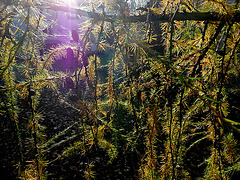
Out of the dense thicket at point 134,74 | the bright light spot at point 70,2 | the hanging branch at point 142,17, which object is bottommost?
the dense thicket at point 134,74

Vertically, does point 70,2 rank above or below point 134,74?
above

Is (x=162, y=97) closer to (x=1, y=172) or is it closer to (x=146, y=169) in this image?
(x=146, y=169)

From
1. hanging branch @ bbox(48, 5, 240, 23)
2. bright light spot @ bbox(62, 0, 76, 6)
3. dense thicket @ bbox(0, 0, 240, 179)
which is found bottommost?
dense thicket @ bbox(0, 0, 240, 179)

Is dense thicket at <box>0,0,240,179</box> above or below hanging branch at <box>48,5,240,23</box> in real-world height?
below

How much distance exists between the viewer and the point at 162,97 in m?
0.53

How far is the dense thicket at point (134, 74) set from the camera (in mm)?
385

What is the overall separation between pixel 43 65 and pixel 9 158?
2.17 meters

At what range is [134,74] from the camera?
0.51m

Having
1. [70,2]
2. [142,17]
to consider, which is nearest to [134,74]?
[142,17]

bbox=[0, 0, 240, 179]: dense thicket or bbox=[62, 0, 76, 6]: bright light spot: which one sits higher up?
bbox=[62, 0, 76, 6]: bright light spot

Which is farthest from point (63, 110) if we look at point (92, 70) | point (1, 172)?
point (92, 70)

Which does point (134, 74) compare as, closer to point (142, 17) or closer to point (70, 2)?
point (142, 17)

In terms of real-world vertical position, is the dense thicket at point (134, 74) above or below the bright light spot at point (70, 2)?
below

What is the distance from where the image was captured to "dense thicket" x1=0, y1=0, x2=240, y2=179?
15.2 inches
